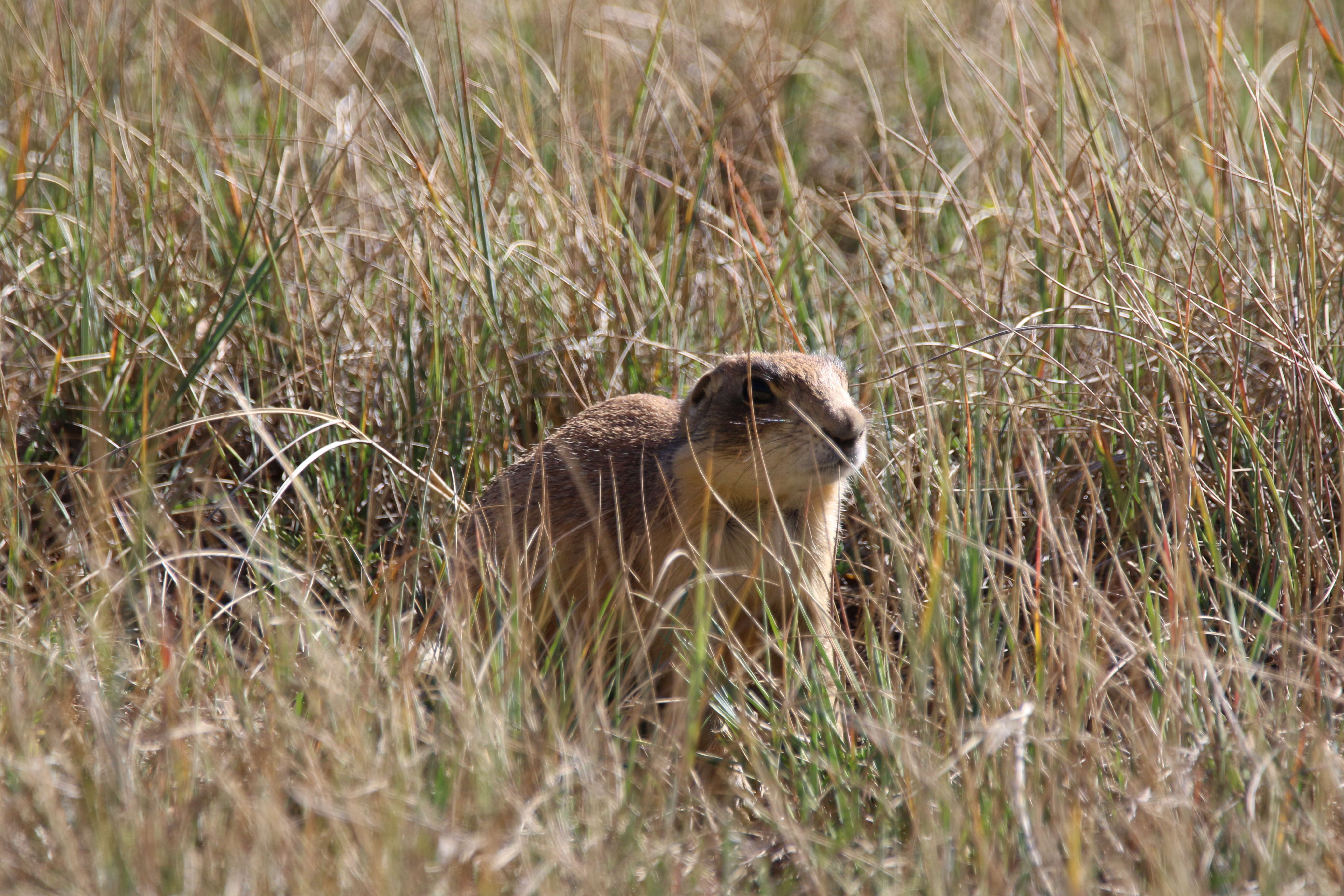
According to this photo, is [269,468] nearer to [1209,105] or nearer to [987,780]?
[987,780]

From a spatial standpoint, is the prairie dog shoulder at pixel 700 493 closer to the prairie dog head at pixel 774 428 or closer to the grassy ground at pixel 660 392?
the prairie dog head at pixel 774 428

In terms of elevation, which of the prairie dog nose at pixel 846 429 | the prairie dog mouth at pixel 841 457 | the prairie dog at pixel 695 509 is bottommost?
the prairie dog at pixel 695 509

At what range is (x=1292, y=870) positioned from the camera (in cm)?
230

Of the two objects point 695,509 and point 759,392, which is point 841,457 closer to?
point 759,392

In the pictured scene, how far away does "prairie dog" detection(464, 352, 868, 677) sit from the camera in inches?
131

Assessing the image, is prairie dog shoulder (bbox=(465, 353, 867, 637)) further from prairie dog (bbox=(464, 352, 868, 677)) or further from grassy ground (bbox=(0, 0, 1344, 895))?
grassy ground (bbox=(0, 0, 1344, 895))

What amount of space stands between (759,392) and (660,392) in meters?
1.06

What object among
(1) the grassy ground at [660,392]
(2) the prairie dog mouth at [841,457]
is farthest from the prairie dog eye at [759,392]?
(2) the prairie dog mouth at [841,457]

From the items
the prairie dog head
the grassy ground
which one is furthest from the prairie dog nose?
the grassy ground

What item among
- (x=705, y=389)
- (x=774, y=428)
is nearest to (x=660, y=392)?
(x=705, y=389)

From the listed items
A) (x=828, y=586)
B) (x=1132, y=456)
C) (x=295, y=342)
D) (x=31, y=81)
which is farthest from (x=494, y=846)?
(x=31, y=81)

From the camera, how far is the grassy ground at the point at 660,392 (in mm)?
2359

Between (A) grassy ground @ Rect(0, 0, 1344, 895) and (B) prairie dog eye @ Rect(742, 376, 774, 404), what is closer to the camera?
(A) grassy ground @ Rect(0, 0, 1344, 895)

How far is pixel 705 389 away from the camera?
3766mm
